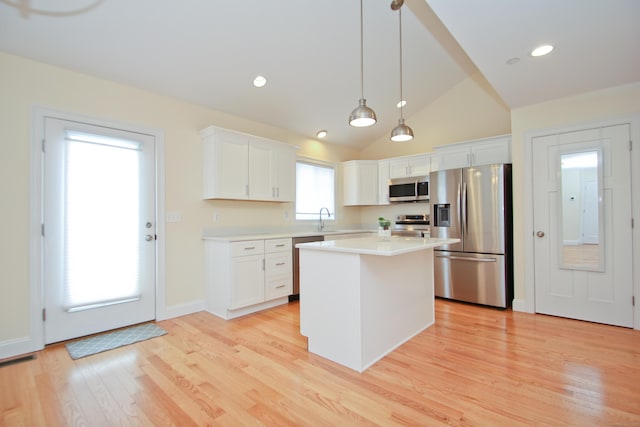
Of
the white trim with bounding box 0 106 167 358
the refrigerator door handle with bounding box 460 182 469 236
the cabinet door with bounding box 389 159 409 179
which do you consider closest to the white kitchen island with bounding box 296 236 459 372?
the refrigerator door handle with bounding box 460 182 469 236

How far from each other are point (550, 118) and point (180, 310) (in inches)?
189

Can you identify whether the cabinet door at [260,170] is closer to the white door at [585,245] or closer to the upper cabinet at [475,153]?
the upper cabinet at [475,153]

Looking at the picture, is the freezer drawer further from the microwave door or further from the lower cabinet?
the lower cabinet

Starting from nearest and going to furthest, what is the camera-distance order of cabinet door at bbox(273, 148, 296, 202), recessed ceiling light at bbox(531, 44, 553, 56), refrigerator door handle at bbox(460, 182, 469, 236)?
recessed ceiling light at bbox(531, 44, 553, 56)
refrigerator door handle at bbox(460, 182, 469, 236)
cabinet door at bbox(273, 148, 296, 202)

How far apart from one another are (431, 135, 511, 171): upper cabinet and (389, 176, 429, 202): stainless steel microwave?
41 cm

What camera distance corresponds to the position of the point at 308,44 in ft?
10.8

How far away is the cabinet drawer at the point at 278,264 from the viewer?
378cm

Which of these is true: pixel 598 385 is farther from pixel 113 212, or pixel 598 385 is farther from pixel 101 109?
pixel 101 109

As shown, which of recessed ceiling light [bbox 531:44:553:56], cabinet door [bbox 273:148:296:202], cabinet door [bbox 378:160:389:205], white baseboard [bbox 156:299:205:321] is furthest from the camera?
cabinet door [bbox 378:160:389:205]

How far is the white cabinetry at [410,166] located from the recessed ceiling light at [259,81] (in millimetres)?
2614

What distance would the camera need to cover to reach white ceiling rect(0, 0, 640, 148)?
2.25 meters

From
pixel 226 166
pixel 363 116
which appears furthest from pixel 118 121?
pixel 363 116

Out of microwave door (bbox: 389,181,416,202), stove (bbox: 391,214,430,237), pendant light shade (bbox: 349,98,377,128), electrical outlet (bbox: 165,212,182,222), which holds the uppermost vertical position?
pendant light shade (bbox: 349,98,377,128)

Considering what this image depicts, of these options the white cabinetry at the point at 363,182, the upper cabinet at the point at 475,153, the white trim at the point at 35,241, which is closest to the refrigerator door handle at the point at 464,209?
the upper cabinet at the point at 475,153
